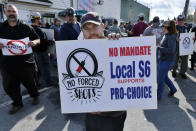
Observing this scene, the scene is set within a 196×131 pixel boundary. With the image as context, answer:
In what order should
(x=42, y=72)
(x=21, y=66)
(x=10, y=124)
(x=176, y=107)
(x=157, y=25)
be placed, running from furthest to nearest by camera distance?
(x=42, y=72) < (x=157, y=25) < (x=176, y=107) < (x=21, y=66) < (x=10, y=124)

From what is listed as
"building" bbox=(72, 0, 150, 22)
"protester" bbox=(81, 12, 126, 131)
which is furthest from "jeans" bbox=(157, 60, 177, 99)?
"building" bbox=(72, 0, 150, 22)

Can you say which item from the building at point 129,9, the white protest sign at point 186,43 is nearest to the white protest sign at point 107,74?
the white protest sign at point 186,43

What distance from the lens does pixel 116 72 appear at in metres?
1.49

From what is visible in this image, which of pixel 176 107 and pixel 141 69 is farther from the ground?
pixel 141 69

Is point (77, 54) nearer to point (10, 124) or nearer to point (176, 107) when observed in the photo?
point (10, 124)

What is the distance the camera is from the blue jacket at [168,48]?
10.3 feet

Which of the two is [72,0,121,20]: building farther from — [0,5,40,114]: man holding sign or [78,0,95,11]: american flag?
[0,5,40,114]: man holding sign

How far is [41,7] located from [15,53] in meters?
11.3

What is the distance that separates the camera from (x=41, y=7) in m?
12.8

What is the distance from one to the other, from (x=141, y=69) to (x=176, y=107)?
2.32m

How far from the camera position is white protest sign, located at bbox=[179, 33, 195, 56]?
4.46 m

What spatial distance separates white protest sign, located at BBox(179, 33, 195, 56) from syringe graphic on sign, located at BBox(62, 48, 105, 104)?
12.5ft

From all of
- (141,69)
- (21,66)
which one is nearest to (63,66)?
(141,69)

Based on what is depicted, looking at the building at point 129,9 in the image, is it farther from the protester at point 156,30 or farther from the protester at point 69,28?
the protester at point 69,28
